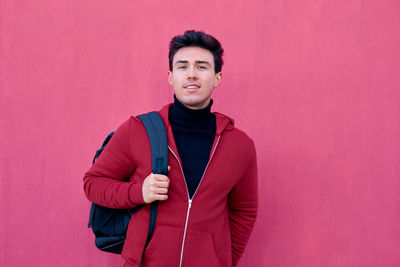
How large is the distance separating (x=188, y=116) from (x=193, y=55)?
274 mm

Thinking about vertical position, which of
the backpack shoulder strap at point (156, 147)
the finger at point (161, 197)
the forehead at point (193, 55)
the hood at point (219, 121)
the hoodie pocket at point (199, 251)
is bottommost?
the hoodie pocket at point (199, 251)

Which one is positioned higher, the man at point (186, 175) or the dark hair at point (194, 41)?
the dark hair at point (194, 41)

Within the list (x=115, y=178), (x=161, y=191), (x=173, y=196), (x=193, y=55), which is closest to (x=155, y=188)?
(x=161, y=191)

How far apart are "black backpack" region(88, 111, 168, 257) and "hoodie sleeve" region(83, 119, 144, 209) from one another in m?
0.07

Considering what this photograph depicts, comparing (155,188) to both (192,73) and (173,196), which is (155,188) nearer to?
(173,196)

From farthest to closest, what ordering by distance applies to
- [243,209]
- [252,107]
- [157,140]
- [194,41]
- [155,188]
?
[252,107]
[243,209]
[194,41]
[157,140]
[155,188]

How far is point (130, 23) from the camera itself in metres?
1.94

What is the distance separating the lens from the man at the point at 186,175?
4.28ft

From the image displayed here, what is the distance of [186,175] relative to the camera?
4.55ft

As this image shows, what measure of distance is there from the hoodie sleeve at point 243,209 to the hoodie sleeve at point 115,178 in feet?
1.65

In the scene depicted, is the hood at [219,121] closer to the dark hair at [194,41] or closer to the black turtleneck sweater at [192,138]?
the black turtleneck sweater at [192,138]

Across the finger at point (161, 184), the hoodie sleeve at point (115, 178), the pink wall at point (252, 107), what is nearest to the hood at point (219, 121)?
the hoodie sleeve at point (115, 178)

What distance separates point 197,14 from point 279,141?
2.99 feet

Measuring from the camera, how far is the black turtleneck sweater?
→ 1.39 metres
